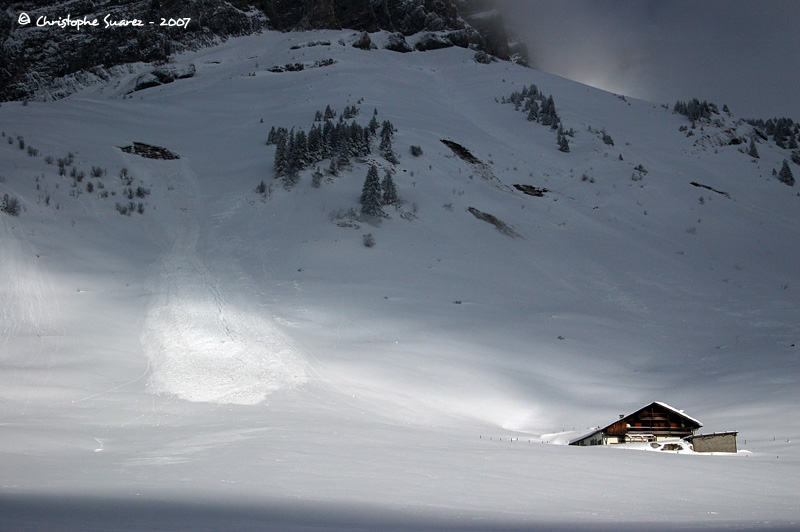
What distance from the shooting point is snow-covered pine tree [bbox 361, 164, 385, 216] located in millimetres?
29406

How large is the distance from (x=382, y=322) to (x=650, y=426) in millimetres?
9832

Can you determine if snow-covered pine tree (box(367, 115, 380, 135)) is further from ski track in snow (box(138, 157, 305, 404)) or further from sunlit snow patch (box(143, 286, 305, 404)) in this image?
sunlit snow patch (box(143, 286, 305, 404))

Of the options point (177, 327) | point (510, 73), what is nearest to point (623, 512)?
point (177, 327)

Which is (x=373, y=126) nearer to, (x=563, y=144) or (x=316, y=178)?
(x=316, y=178)

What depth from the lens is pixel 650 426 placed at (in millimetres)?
17078

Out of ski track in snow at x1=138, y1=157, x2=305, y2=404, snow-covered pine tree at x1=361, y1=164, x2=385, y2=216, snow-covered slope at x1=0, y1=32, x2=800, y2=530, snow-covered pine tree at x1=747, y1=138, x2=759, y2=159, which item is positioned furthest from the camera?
snow-covered pine tree at x1=747, y1=138, x2=759, y2=159

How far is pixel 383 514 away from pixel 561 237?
1030 inches

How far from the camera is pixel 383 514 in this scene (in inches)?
294

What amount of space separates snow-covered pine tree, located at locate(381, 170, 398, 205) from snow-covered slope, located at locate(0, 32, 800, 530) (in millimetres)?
1028

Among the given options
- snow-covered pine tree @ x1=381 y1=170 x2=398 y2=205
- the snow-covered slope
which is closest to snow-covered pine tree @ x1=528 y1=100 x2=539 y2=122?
the snow-covered slope

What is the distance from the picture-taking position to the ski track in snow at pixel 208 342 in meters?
15.2

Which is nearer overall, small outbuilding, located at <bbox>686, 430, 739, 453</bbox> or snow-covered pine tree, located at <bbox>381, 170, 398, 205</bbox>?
small outbuilding, located at <bbox>686, 430, 739, 453</bbox>

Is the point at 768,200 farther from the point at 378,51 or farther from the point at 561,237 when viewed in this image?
the point at 378,51

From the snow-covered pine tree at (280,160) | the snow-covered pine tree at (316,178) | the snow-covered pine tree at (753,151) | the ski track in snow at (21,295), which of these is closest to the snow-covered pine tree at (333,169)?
the snow-covered pine tree at (316,178)
